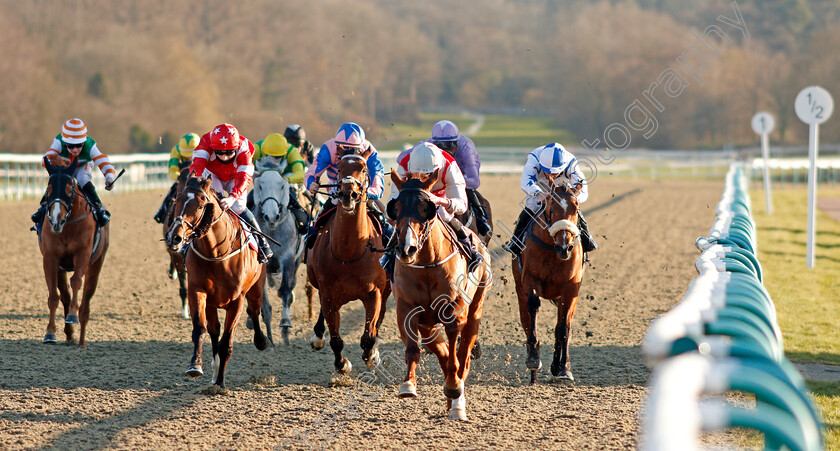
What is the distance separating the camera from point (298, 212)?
812cm

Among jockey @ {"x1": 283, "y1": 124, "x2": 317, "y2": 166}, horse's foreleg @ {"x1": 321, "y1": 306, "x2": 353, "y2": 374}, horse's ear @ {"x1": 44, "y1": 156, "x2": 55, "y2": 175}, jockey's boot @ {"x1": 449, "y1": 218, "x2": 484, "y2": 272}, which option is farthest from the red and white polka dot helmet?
jockey @ {"x1": 283, "y1": 124, "x2": 317, "y2": 166}

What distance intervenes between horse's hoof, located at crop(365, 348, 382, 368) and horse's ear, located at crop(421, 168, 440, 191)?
1.75m

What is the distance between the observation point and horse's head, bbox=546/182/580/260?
563cm

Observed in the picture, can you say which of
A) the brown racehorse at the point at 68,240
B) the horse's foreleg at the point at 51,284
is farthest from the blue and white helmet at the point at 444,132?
the horse's foreleg at the point at 51,284

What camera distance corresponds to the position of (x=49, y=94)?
30125 millimetres

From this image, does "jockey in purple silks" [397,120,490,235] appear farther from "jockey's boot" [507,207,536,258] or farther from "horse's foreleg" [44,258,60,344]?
"horse's foreleg" [44,258,60,344]

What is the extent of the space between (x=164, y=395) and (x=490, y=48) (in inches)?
1822

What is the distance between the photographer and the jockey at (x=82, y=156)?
7406mm

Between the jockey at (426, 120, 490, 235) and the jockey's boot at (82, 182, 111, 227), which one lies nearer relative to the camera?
the jockey at (426, 120, 490, 235)

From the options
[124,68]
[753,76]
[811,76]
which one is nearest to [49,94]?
[124,68]

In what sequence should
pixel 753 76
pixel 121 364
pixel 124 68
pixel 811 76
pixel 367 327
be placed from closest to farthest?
pixel 367 327
pixel 121 364
pixel 124 68
pixel 753 76
pixel 811 76

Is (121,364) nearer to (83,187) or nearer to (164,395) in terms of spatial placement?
(164,395)

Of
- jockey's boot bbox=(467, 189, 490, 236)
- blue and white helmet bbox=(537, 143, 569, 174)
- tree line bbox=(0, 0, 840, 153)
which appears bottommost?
jockey's boot bbox=(467, 189, 490, 236)

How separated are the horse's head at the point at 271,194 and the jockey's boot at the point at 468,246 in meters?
2.61
